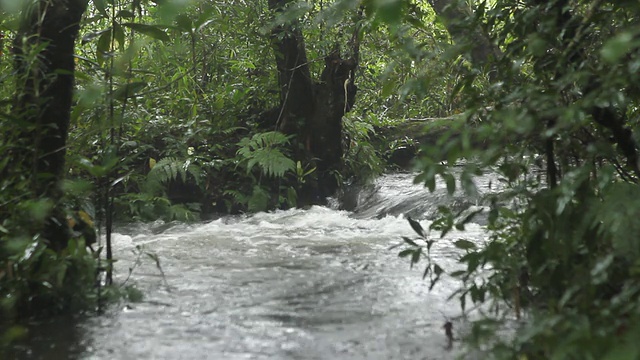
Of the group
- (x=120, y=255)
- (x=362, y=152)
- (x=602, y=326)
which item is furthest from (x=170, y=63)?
(x=602, y=326)

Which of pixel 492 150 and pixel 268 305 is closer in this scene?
pixel 492 150

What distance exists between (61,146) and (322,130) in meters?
5.38

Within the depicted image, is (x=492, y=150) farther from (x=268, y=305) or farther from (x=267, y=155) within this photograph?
(x=267, y=155)

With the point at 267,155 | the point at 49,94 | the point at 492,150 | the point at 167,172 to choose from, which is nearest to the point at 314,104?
the point at 267,155

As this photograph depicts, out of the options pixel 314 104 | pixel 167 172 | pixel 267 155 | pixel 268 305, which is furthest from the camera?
pixel 314 104

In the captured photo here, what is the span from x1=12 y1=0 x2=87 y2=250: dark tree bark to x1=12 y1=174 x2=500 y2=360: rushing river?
517 millimetres

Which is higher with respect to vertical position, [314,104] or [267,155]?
[314,104]

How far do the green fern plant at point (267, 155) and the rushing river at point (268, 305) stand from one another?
1.57 metres

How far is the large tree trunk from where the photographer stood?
867 cm

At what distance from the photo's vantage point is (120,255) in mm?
5090

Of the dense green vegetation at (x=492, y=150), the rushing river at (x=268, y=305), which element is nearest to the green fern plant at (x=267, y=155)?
the dense green vegetation at (x=492, y=150)

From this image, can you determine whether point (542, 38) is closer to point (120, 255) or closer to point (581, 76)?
point (581, 76)

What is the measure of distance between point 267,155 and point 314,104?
4.06ft

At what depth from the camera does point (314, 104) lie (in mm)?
8828
